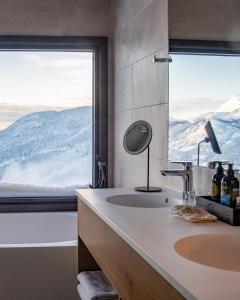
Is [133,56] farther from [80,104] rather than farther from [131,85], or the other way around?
[80,104]

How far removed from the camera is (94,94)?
3705 mm

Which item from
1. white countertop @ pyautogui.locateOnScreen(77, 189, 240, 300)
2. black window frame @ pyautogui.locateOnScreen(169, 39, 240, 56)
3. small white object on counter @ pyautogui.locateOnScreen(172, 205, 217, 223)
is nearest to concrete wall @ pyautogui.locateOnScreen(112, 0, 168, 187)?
black window frame @ pyautogui.locateOnScreen(169, 39, 240, 56)

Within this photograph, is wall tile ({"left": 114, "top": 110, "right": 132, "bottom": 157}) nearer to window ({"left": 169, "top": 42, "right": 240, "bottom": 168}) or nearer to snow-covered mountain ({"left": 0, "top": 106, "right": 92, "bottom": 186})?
snow-covered mountain ({"left": 0, "top": 106, "right": 92, "bottom": 186})

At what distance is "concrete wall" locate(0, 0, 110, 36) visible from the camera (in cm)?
355

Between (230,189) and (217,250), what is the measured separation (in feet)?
1.01

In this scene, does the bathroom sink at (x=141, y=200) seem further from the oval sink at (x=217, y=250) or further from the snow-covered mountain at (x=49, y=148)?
the snow-covered mountain at (x=49, y=148)

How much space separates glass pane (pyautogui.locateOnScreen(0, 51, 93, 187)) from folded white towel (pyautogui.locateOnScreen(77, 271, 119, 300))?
4.99 feet

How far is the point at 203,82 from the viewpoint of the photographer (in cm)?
204

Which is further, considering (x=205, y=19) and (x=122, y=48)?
(x=122, y=48)

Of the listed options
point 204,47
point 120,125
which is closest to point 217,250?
point 204,47

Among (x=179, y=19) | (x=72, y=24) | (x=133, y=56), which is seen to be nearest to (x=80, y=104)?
(x=72, y=24)

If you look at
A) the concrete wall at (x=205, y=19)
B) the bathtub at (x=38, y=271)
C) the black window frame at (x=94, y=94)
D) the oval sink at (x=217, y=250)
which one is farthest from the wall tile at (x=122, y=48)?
the oval sink at (x=217, y=250)

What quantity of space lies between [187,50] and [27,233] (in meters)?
2.09

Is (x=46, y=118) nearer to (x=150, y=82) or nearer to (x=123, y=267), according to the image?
(x=150, y=82)
